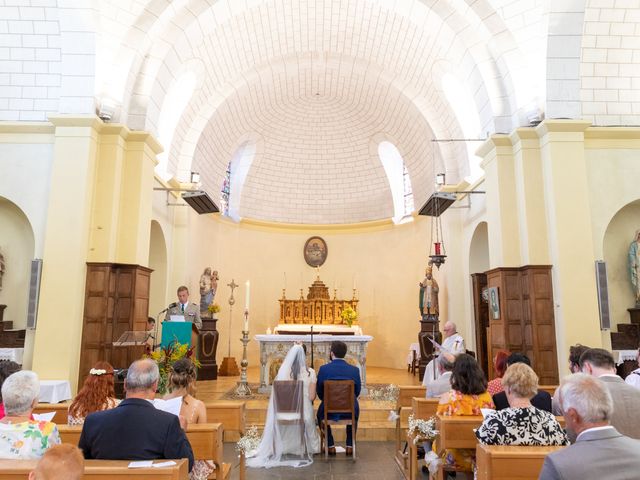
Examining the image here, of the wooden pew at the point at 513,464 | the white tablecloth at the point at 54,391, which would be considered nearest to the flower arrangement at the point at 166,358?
the white tablecloth at the point at 54,391

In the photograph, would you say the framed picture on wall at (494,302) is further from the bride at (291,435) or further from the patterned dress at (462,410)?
the patterned dress at (462,410)

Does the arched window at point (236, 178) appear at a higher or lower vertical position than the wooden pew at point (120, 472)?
higher

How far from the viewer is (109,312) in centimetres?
746

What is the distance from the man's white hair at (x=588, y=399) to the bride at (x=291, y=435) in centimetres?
389

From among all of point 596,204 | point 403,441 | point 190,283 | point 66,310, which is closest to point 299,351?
point 403,441

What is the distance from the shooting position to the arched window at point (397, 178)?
14758 mm

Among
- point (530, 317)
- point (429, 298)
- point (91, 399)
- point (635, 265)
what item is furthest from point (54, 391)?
point (635, 265)

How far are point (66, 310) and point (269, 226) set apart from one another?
8.51 meters

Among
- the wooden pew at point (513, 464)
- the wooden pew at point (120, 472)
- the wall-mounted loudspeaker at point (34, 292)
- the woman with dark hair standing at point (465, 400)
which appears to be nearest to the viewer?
the wooden pew at point (120, 472)

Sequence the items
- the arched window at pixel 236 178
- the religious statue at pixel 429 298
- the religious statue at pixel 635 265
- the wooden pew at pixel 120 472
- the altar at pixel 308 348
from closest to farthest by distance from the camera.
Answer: the wooden pew at pixel 120 472
the religious statue at pixel 635 265
the altar at pixel 308 348
the religious statue at pixel 429 298
the arched window at pixel 236 178

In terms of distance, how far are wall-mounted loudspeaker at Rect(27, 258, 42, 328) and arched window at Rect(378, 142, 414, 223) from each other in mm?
9971

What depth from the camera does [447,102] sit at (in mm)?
10938

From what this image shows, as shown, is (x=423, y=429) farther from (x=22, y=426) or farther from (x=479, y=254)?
(x=479, y=254)

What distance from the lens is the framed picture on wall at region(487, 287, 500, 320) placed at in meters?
8.07
